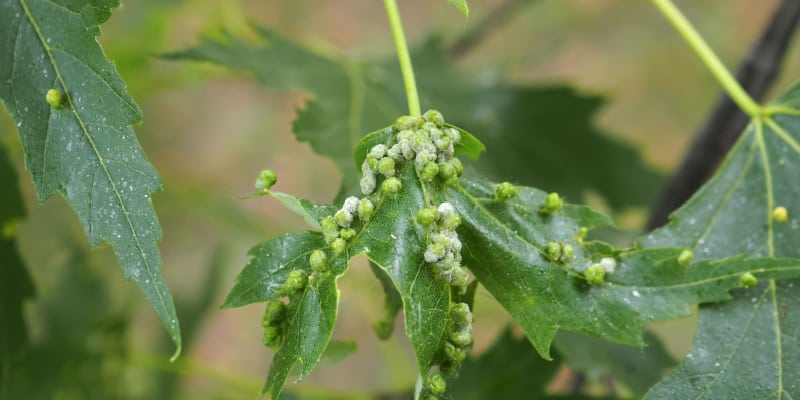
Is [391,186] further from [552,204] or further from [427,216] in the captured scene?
[552,204]

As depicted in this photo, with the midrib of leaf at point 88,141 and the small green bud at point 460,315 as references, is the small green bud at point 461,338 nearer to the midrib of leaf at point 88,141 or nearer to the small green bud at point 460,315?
the small green bud at point 460,315

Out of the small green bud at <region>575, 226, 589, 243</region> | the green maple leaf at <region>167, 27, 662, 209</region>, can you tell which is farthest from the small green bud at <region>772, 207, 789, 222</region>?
the green maple leaf at <region>167, 27, 662, 209</region>

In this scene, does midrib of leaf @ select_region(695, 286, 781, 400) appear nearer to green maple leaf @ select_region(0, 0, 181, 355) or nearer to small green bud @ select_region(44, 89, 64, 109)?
green maple leaf @ select_region(0, 0, 181, 355)

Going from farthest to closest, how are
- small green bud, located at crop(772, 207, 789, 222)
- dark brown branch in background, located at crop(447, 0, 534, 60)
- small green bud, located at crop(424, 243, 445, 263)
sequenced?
dark brown branch in background, located at crop(447, 0, 534, 60) < small green bud, located at crop(772, 207, 789, 222) < small green bud, located at crop(424, 243, 445, 263)

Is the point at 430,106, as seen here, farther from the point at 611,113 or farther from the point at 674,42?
the point at 674,42

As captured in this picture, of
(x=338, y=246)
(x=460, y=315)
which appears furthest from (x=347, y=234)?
(x=460, y=315)

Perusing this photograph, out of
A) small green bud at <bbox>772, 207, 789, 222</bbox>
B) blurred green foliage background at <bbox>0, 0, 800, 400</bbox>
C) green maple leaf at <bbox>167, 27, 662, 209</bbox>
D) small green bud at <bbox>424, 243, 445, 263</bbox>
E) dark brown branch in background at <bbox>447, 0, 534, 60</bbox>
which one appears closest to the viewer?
small green bud at <bbox>424, 243, 445, 263</bbox>

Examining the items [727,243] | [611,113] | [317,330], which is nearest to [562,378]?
[611,113]

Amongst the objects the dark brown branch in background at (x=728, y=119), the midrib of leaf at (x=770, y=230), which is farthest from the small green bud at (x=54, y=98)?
the dark brown branch in background at (x=728, y=119)

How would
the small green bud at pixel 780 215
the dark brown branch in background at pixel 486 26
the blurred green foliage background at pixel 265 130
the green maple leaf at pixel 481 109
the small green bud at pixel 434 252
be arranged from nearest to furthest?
the small green bud at pixel 434 252
the small green bud at pixel 780 215
the green maple leaf at pixel 481 109
the blurred green foliage background at pixel 265 130
the dark brown branch in background at pixel 486 26
